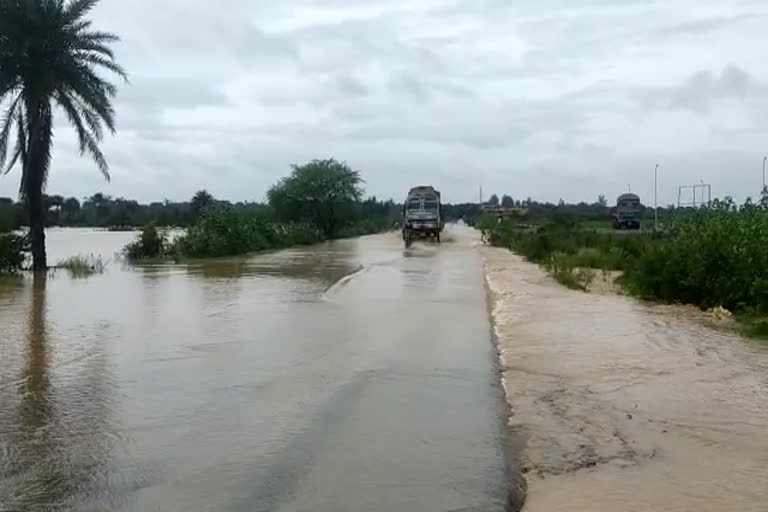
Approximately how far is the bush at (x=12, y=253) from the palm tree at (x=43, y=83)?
20.1 inches

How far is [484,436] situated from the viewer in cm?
764

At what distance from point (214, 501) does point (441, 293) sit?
15.0 metres

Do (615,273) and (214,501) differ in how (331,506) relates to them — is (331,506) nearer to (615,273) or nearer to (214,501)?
(214,501)

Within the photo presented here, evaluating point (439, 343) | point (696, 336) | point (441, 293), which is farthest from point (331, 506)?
point (441, 293)

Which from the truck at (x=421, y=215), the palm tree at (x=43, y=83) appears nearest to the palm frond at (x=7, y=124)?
the palm tree at (x=43, y=83)

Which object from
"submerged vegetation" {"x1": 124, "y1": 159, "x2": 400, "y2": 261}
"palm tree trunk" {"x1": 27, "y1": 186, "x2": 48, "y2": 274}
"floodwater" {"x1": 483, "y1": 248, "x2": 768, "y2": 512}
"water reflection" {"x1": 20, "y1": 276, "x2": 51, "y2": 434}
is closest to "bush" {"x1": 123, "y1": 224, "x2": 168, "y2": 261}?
"submerged vegetation" {"x1": 124, "y1": 159, "x2": 400, "y2": 261}

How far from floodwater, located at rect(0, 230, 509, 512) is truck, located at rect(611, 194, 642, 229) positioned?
5226 centimetres

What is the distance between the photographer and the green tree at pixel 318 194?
6656cm

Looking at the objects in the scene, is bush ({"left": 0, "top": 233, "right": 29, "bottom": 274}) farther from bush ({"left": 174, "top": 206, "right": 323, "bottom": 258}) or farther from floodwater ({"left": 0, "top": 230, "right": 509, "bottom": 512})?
floodwater ({"left": 0, "top": 230, "right": 509, "bottom": 512})

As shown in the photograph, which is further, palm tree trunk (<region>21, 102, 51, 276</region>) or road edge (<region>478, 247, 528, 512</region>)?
palm tree trunk (<region>21, 102, 51, 276</region>)

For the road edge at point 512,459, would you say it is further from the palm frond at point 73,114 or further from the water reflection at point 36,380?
the palm frond at point 73,114

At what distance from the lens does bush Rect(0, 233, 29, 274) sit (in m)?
27.8

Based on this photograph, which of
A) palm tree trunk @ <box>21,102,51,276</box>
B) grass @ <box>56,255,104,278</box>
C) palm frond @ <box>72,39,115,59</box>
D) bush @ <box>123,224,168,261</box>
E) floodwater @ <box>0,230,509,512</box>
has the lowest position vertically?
floodwater @ <box>0,230,509,512</box>

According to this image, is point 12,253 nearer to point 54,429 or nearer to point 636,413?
point 54,429
